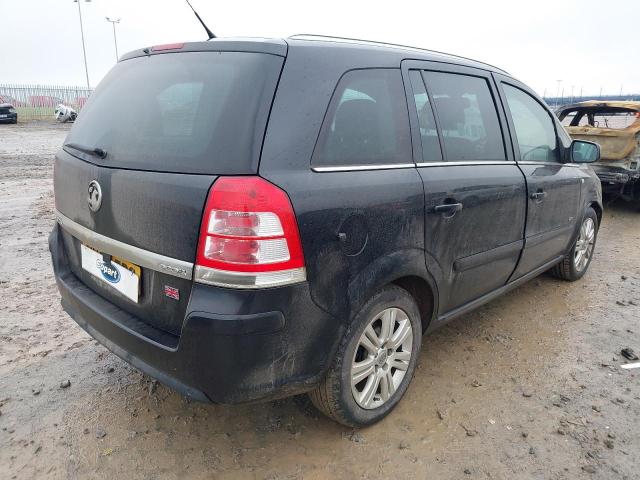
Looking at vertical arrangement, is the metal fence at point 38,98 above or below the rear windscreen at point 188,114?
below

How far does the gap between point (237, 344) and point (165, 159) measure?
77 cm

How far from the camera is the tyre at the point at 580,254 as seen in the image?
4273 mm


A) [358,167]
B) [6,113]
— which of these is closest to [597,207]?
[358,167]

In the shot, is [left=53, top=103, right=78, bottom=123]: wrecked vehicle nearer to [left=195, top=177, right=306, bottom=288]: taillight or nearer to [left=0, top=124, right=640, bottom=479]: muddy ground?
[left=0, top=124, right=640, bottom=479]: muddy ground

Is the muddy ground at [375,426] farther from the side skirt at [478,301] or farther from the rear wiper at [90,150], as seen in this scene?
the rear wiper at [90,150]

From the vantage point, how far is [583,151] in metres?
3.73

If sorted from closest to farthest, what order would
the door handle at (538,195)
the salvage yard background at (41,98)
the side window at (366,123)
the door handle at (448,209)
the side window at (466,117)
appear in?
A: the side window at (366,123) → the door handle at (448,209) → the side window at (466,117) → the door handle at (538,195) → the salvage yard background at (41,98)

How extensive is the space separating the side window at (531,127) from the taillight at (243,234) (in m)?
2.16

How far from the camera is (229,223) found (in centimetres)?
172

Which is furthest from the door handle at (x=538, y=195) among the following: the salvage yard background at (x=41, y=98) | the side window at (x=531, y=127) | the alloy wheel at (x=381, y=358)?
the salvage yard background at (x=41, y=98)

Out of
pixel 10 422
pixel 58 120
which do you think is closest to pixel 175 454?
pixel 10 422

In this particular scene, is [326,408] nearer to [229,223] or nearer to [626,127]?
[229,223]

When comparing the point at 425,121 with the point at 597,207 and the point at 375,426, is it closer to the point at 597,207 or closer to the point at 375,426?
the point at 375,426

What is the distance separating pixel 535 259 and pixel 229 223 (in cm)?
261
